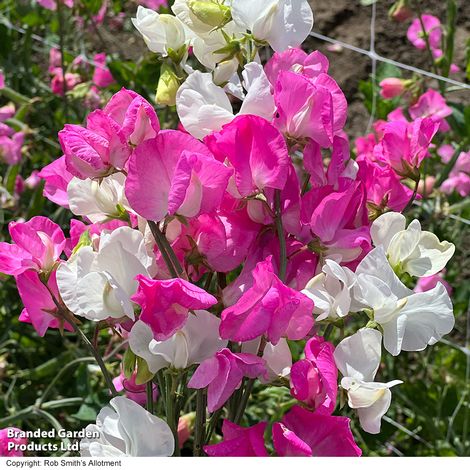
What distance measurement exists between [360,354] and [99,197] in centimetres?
21

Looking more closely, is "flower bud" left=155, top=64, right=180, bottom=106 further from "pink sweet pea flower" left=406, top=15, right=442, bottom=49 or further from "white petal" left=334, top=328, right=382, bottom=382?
"pink sweet pea flower" left=406, top=15, right=442, bottom=49

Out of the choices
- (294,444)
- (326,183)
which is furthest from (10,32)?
(294,444)

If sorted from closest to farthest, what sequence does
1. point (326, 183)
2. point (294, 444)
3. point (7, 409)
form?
point (294, 444), point (326, 183), point (7, 409)

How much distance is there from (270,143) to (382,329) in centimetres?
15

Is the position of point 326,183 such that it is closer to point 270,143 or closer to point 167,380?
point 270,143

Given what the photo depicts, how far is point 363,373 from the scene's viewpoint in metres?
0.63

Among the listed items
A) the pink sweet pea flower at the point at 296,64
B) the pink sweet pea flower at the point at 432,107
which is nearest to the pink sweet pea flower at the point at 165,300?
the pink sweet pea flower at the point at 296,64

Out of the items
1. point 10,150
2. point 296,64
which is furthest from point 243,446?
point 10,150

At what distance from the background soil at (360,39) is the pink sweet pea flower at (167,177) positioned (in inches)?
74.8

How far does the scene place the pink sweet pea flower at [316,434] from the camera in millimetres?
609

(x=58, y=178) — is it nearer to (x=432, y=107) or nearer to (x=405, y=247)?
(x=405, y=247)

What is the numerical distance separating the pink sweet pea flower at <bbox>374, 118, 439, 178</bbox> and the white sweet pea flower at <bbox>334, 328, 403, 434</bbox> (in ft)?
0.58

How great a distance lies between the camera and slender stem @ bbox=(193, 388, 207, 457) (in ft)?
2.21
